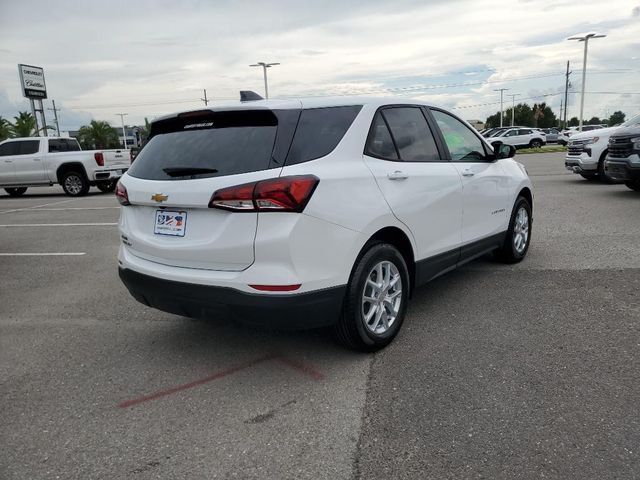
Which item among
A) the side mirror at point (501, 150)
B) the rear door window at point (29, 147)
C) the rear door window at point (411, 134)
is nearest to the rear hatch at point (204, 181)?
the rear door window at point (411, 134)

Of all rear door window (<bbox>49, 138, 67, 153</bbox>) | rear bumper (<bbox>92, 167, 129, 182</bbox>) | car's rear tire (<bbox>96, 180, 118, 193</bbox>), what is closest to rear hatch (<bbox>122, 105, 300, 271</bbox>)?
rear bumper (<bbox>92, 167, 129, 182</bbox>)

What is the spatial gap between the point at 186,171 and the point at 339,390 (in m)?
1.62

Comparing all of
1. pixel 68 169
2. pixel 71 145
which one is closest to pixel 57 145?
pixel 71 145

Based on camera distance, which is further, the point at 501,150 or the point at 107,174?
the point at 107,174

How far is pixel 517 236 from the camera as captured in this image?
5.65 metres

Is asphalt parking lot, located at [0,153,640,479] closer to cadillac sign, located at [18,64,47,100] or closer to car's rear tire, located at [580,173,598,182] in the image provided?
car's rear tire, located at [580,173,598,182]

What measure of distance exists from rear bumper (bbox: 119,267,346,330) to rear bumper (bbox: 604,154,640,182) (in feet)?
27.3

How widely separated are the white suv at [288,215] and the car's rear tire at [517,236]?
5.59 ft

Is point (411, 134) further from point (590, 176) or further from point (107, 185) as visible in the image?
point (107, 185)

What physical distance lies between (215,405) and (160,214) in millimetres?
1237

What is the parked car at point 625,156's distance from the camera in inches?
365

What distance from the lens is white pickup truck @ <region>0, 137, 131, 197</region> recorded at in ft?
51.3

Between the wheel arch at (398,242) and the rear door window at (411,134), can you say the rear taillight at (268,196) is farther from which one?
the rear door window at (411,134)

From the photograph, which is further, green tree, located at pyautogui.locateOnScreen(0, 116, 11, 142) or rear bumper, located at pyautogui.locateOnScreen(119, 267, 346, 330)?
green tree, located at pyautogui.locateOnScreen(0, 116, 11, 142)
